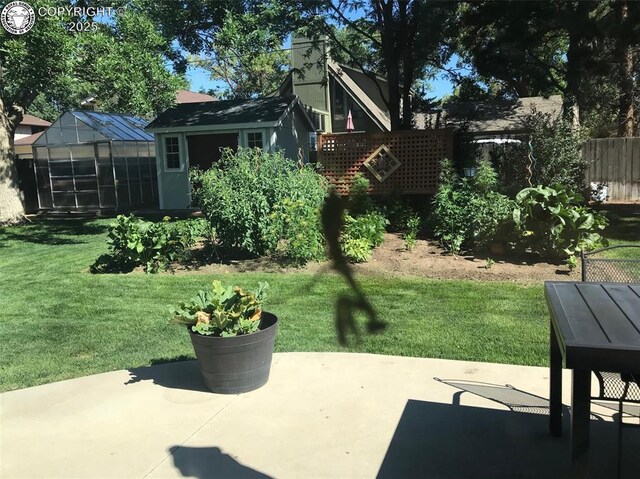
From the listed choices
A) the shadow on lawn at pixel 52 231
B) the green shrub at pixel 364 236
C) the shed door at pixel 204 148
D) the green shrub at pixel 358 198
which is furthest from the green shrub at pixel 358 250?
the shed door at pixel 204 148

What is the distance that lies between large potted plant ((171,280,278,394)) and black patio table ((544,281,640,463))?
73.9 inches

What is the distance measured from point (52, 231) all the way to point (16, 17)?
478cm

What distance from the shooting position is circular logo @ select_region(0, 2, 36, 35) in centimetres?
1014

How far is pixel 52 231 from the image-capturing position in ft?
41.6

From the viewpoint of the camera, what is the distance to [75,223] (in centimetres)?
1405

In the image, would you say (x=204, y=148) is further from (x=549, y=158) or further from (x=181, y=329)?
(x=181, y=329)

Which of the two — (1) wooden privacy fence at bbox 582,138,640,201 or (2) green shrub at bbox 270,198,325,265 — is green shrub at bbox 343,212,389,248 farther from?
(1) wooden privacy fence at bbox 582,138,640,201

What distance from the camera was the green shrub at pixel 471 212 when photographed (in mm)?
7430

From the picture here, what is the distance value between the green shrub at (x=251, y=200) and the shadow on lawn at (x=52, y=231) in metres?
4.80

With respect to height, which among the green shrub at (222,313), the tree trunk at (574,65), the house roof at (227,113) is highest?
the house roof at (227,113)

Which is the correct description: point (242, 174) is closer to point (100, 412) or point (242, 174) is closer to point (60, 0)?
point (100, 412)

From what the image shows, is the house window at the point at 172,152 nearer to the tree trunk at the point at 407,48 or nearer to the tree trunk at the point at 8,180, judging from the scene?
the tree trunk at the point at 8,180

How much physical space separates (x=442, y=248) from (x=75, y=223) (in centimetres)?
1032

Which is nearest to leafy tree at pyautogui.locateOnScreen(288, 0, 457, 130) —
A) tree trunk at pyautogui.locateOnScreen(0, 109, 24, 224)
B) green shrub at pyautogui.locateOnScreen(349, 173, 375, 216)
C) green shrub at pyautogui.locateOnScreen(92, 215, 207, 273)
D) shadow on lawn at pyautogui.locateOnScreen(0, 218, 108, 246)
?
green shrub at pyautogui.locateOnScreen(349, 173, 375, 216)
